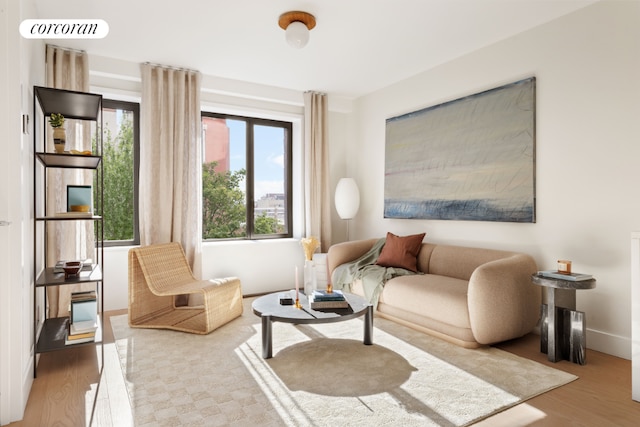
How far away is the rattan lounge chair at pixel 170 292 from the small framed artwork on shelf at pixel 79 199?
980 millimetres

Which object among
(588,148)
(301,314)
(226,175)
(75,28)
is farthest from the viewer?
(226,175)

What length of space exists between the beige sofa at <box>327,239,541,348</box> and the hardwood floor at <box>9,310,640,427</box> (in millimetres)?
332

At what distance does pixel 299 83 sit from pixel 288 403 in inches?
153

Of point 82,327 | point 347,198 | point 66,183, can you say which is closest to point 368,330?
point 82,327

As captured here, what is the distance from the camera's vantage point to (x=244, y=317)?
3.84m

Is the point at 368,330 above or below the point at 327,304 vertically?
below

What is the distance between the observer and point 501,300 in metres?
2.92

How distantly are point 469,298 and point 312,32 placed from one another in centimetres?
261

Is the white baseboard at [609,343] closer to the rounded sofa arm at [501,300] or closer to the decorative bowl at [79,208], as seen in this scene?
the rounded sofa arm at [501,300]

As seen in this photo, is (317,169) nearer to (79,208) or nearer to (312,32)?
(312,32)

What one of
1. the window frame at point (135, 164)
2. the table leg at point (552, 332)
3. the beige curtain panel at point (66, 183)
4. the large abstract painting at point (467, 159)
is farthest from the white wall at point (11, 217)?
the large abstract painting at point (467, 159)

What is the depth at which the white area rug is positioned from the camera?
204 cm

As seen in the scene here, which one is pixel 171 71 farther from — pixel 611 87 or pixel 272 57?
pixel 611 87

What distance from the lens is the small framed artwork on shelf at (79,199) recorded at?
2.63m
